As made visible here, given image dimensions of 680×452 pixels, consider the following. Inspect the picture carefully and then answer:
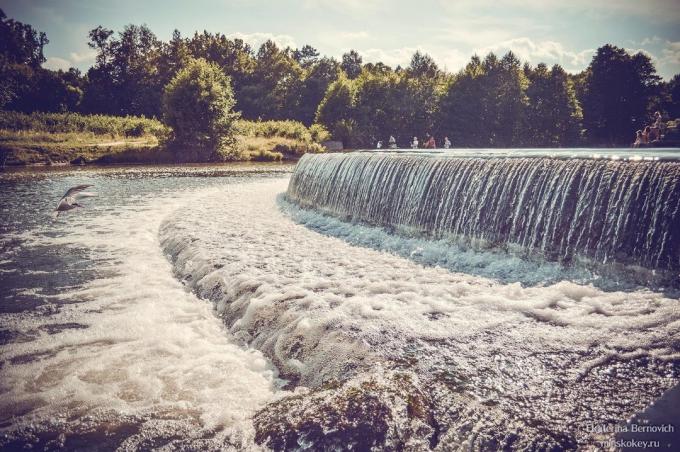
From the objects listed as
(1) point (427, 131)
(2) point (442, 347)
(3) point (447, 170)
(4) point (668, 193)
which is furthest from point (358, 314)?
(1) point (427, 131)

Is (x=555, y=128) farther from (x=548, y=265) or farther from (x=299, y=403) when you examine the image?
(x=299, y=403)

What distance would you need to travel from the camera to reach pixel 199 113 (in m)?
34.2

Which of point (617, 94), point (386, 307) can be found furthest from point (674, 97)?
point (386, 307)

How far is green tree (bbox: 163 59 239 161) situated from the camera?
33875mm

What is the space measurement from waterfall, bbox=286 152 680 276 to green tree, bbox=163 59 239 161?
87.5ft

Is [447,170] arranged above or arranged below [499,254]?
above

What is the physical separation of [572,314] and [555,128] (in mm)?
46178

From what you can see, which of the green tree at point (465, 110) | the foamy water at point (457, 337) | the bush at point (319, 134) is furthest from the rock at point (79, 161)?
the green tree at point (465, 110)

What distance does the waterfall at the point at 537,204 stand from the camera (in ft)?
18.9

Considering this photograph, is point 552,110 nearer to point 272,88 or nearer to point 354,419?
point 272,88

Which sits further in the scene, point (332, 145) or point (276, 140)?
point (332, 145)

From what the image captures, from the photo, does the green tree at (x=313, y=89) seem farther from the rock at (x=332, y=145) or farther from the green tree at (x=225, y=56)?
the rock at (x=332, y=145)

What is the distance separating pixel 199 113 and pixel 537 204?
107 feet

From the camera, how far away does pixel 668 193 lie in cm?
567
